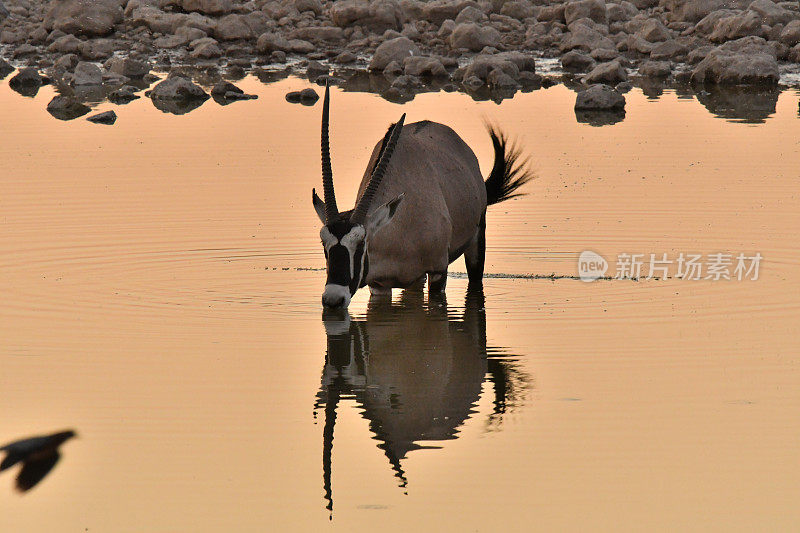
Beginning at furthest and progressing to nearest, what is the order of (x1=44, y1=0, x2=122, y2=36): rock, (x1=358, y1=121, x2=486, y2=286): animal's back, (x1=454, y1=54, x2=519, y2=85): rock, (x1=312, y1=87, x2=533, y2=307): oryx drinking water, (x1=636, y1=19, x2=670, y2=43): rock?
1. (x1=44, y1=0, x2=122, y2=36): rock
2. (x1=636, y1=19, x2=670, y2=43): rock
3. (x1=454, y1=54, x2=519, y2=85): rock
4. (x1=358, y1=121, x2=486, y2=286): animal's back
5. (x1=312, y1=87, x2=533, y2=307): oryx drinking water

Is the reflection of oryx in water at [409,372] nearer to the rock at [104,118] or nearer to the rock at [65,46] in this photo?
the rock at [104,118]

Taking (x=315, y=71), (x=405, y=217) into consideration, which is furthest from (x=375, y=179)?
(x=315, y=71)

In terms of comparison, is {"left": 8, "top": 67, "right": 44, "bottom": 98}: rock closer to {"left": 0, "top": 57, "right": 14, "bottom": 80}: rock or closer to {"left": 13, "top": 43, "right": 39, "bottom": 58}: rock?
{"left": 0, "top": 57, "right": 14, "bottom": 80}: rock

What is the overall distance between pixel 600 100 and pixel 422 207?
12.1 meters

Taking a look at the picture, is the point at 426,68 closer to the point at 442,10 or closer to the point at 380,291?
the point at 442,10

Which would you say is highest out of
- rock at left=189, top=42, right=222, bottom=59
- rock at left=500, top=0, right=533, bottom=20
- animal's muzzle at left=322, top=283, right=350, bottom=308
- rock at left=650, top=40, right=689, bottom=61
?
rock at left=500, top=0, right=533, bottom=20

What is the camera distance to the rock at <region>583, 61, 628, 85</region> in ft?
82.5

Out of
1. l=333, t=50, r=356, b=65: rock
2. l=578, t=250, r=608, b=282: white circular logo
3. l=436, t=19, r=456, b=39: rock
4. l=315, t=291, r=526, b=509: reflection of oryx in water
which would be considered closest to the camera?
l=315, t=291, r=526, b=509: reflection of oryx in water

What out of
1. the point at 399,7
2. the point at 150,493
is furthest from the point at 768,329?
the point at 399,7

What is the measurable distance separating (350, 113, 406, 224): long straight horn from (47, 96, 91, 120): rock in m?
12.7

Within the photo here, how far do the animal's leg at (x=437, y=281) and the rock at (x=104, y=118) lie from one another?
11.3 metres

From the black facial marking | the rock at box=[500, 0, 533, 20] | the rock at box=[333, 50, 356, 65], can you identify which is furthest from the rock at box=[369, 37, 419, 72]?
the black facial marking

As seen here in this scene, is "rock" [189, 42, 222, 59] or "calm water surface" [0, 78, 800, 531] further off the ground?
"rock" [189, 42, 222, 59]

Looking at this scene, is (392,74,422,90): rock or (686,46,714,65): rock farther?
(686,46,714,65): rock
